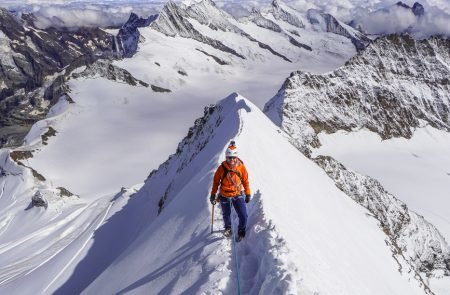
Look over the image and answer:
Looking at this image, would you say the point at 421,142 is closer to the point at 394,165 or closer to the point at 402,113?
the point at 402,113

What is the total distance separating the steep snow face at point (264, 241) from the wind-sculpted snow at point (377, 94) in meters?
53.7

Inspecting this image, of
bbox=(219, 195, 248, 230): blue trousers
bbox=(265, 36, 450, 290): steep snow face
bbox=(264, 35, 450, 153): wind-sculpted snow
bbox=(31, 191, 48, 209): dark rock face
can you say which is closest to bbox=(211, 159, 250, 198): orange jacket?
bbox=(219, 195, 248, 230): blue trousers

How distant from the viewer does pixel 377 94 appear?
124375 millimetres

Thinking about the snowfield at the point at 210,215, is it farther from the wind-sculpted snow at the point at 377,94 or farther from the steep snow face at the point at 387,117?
the wind-sculpted snow at the point at 377,94

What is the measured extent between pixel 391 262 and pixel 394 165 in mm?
74907

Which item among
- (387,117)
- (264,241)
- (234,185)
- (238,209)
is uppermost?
(234,185)

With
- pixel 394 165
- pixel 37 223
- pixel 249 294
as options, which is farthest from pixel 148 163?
pixel 249 294

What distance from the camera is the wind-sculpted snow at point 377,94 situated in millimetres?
102438

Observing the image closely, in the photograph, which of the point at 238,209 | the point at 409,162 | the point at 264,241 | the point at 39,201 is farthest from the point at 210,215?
the point at 409,162

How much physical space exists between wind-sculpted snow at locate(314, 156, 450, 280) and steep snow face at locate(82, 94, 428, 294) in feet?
29.3

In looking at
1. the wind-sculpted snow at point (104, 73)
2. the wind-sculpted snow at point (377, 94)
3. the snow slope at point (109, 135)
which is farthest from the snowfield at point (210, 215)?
the wind-sculpted snow at point (104, 73)

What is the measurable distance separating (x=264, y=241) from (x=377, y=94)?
388 ft

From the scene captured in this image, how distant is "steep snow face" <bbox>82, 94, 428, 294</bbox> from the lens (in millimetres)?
13367

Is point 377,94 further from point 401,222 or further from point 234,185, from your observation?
point 234,185
